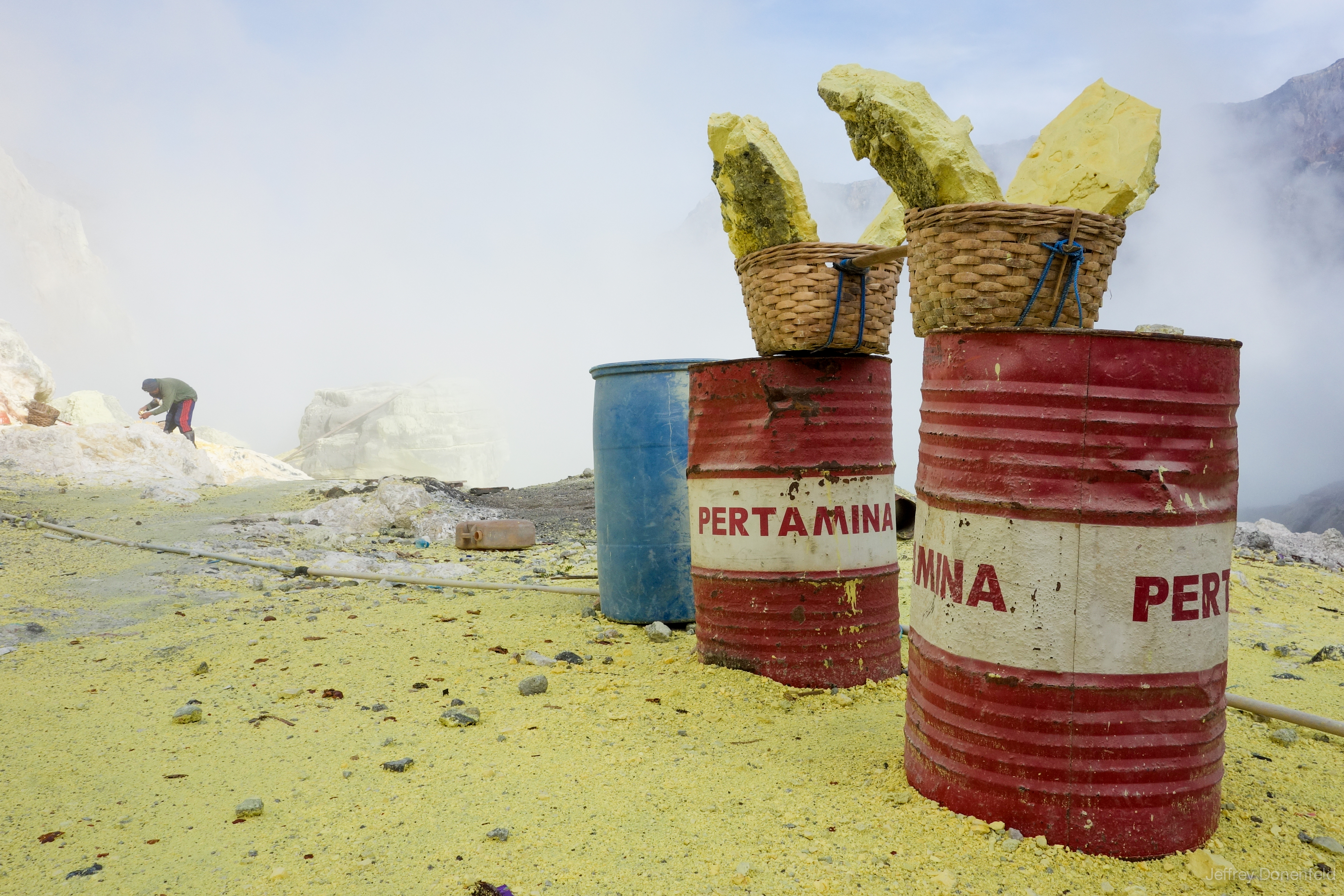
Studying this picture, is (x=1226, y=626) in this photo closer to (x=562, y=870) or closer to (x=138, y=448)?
(x=562, y=870)

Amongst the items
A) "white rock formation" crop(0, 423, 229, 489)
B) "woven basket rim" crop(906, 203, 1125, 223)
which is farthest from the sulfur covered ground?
"white rock formation" crop(0, 423, 229, 489)

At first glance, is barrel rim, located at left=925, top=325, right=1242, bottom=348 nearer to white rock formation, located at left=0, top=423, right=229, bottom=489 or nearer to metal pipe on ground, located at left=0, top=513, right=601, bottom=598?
metal pipe on ground, located at left=0, top=513, right=601, bottom=598

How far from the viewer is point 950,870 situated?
1.80m

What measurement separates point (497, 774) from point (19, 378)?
17001 millimetres

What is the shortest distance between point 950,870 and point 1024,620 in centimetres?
55

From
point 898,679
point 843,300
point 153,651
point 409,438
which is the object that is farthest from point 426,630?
point 409,438

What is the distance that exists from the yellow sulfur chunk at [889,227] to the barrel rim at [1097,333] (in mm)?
1177

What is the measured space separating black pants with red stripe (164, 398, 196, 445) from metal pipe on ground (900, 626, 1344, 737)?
1304cm

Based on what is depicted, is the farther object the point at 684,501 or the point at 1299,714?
the point at 684,501

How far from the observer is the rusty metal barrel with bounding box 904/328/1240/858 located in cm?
185

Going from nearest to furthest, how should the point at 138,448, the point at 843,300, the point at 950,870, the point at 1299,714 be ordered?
the point at 950,870, the point at 1299,714, the point at 843,300, the point at 138,448

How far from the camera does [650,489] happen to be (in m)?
4.16

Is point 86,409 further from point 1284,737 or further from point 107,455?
Answer: point 1284,737

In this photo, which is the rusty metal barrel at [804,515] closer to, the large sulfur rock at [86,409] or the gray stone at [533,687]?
the gray stone at [533,687]
